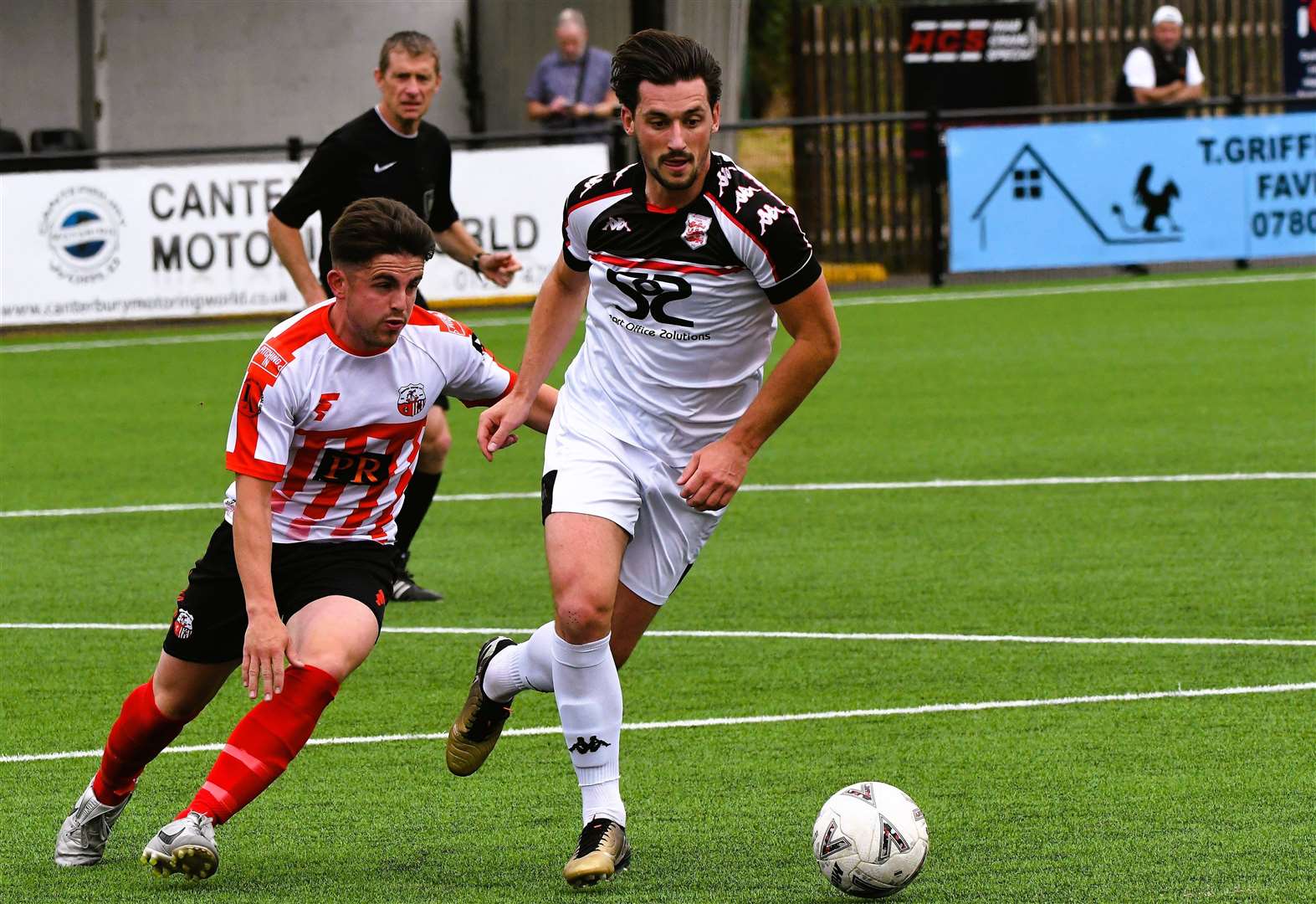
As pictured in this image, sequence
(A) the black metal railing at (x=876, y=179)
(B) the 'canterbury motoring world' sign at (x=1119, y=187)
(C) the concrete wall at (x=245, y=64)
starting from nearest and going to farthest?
1. (B) the 'canterbury motoring world' sign at (x=1119, y=187)
2. (A) the black metal railing at (x=876, y=179)
3. (C) the concrete wall at (x=245, y=64)

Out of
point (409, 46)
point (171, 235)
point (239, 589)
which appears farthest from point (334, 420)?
point (171, 235)

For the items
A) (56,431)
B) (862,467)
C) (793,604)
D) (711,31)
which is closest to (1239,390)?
(862,467)

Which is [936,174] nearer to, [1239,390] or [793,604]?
[1239,390]

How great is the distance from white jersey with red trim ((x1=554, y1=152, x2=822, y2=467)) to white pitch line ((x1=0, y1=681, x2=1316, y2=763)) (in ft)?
4.20

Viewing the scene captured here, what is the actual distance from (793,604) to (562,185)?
34.7 ft

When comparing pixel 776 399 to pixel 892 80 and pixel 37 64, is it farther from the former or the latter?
pixel 892 80

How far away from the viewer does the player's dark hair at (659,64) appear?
5.06m

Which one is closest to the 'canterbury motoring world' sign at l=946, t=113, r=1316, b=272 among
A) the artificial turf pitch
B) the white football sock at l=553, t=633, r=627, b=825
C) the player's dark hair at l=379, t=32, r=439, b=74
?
the artificial turf pitch

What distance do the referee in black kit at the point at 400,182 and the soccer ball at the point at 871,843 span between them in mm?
3805

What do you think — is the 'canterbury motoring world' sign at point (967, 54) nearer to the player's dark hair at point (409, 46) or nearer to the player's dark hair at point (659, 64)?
the player's dark hair at point (409, 46)

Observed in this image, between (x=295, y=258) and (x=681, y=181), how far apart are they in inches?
149

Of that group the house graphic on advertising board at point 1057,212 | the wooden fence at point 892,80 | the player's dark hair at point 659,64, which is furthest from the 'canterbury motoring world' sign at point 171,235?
the player's dark hair at point 659,64

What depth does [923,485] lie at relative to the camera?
10586mm

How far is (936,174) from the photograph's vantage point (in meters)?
19.9
